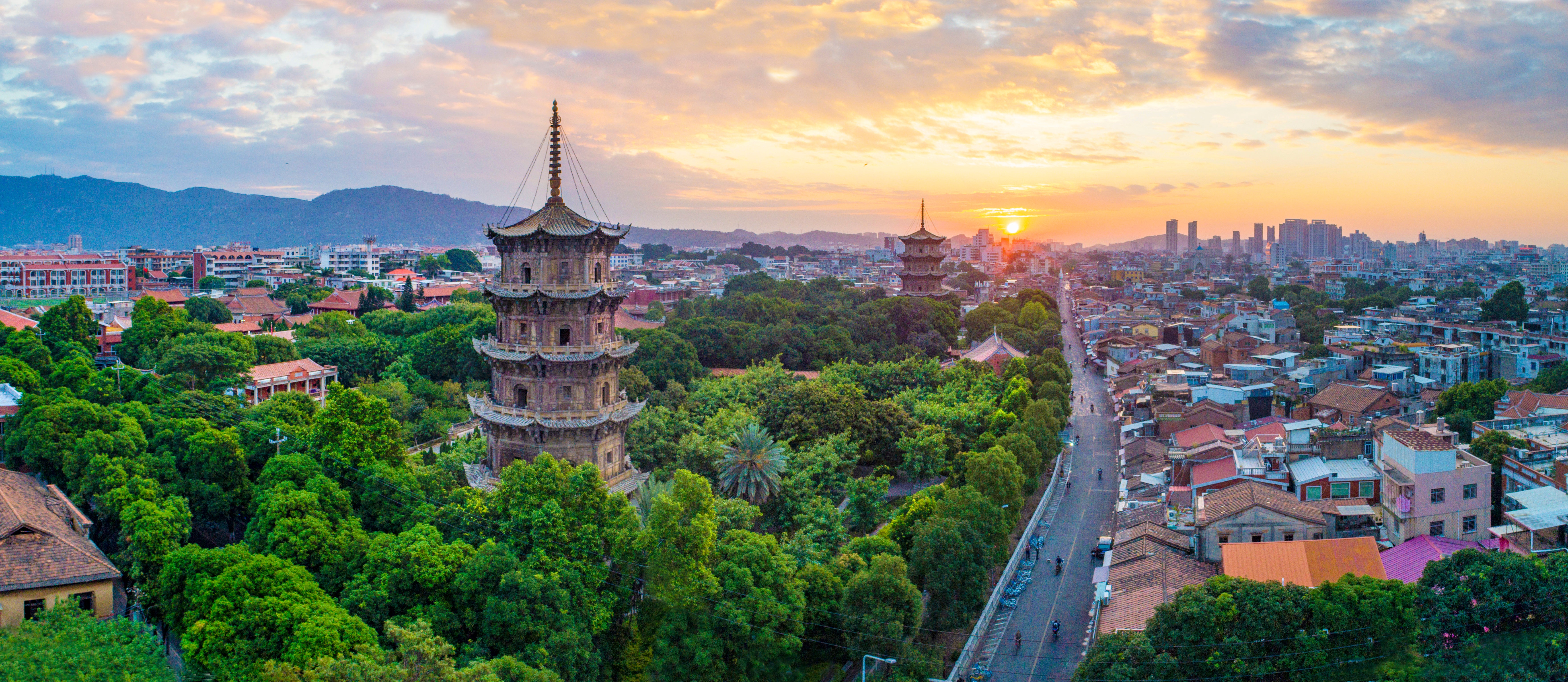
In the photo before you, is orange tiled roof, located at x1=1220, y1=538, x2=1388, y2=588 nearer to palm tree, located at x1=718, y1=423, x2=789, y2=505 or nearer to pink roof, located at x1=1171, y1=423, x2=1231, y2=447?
pink roof, located at x1=1171, y1=423, x2=1231, y2=447

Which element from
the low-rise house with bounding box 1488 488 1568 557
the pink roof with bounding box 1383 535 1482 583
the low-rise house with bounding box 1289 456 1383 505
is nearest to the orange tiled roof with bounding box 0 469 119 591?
the pink roof with bounding box 1383 535 1482 583

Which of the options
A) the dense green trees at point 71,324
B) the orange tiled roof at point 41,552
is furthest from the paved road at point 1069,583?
the dense green trees at point 71,324

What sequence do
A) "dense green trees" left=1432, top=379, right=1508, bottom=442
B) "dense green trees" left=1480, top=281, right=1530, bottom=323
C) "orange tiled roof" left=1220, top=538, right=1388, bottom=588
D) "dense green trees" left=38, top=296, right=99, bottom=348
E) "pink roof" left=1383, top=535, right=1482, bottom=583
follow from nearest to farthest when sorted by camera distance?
"orange tiled roof" left=1220, top=538, right=1388, bottom=588 → "pink roof" left=1383, top=535, right=1482, bottom=583 → "dense green trees" left=1432, top=379, right=1508, bottom=442 → "dense green trees" left=38, top=296, right=99, bottom=348 → "dense green trees" left=1480, top=281, right=1530, bottom=323

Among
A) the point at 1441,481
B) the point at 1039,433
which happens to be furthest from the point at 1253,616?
the point at 1039,433

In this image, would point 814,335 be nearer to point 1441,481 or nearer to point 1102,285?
point 1441,481

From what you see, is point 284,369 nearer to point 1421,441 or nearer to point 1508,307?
point 1421,441

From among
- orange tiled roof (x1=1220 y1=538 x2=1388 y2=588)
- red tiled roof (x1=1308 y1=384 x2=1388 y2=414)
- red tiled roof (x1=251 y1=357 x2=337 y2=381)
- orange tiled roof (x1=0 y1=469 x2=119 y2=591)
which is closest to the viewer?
orange tiled roof (x1=0 y1=469 x2=119 y2=591)

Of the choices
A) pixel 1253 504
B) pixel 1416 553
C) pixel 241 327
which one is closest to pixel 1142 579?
pixel 1253 504
